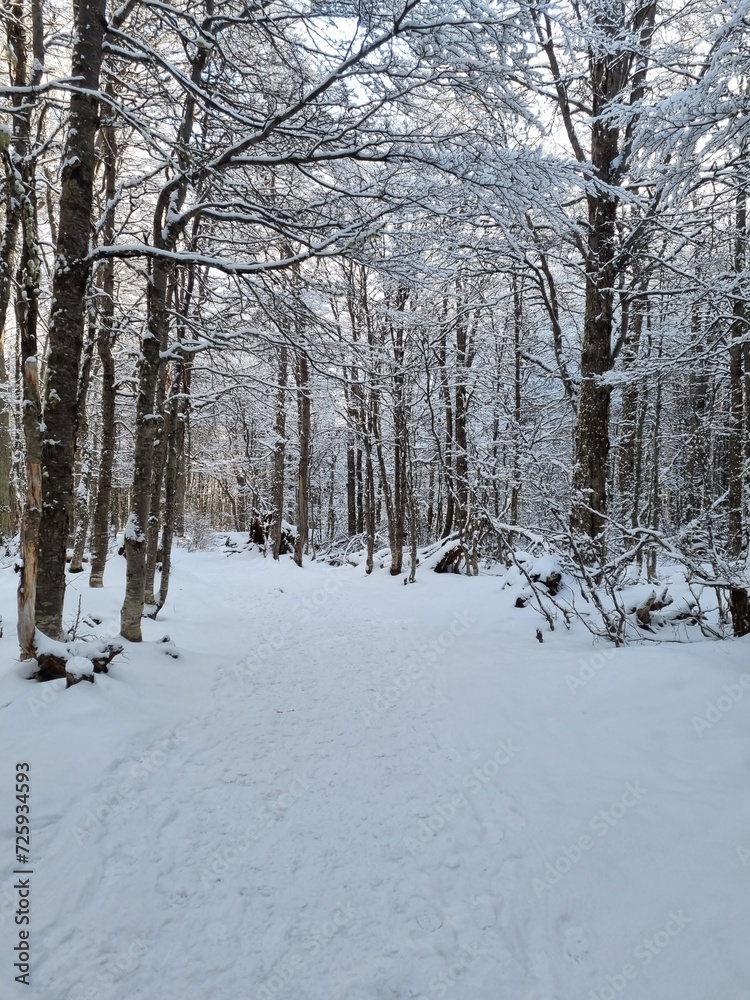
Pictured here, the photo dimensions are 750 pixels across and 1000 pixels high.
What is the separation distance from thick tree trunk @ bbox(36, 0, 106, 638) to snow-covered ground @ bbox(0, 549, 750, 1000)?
94 centimetres

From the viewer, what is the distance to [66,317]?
442 cm

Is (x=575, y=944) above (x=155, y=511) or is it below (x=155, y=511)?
below

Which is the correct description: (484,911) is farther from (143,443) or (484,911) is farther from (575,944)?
(143,443)

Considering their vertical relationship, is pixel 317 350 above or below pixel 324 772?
above

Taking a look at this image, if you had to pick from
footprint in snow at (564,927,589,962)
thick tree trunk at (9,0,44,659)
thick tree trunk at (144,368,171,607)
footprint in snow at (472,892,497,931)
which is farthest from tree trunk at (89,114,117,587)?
footprint in snow at (564,927,589,962)

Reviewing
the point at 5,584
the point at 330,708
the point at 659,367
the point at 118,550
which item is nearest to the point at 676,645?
the point at 330,708

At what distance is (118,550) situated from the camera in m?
15.2

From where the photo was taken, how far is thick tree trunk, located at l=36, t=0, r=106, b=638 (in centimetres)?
431

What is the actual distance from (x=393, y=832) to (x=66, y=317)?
477cm

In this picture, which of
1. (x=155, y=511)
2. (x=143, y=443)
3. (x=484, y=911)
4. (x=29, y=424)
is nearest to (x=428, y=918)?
(x=484, y=911)

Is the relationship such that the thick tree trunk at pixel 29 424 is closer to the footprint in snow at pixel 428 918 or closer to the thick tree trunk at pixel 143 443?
the thick tree trunk at pixel 143 443

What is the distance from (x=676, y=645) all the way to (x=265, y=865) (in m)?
3.88

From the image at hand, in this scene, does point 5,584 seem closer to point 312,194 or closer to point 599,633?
point 312,194

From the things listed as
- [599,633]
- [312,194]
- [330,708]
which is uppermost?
[312,194]
